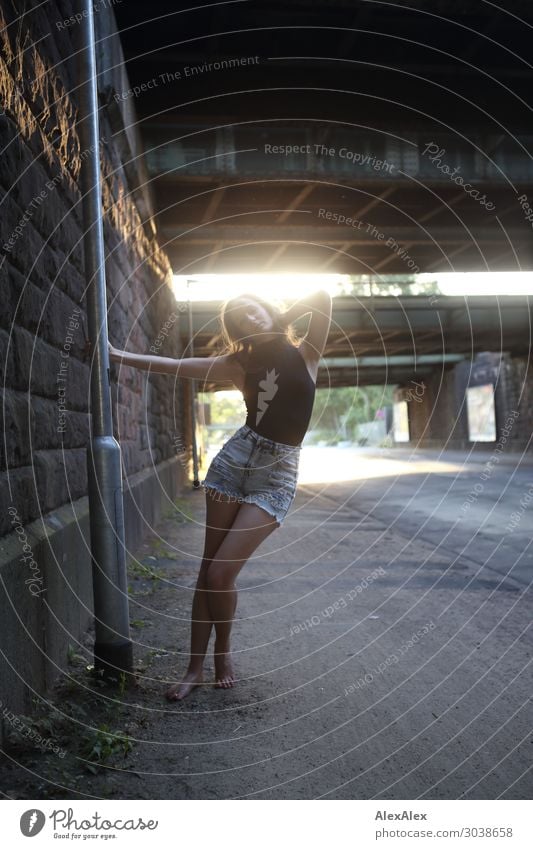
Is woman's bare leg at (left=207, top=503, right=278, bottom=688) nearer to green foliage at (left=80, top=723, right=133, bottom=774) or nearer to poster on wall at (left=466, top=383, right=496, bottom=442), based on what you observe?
green foliage at (left=80, top=723, right=133, bottom=774)

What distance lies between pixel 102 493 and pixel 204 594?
65 cm

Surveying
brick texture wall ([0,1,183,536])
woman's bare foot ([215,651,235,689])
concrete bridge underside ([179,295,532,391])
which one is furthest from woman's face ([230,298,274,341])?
concrete bridge underside ([179,295,532,391])

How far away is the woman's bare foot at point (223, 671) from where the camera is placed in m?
3.68

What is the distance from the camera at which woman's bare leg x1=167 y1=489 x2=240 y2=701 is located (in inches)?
139

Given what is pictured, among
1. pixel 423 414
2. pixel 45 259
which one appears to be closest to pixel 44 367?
pixel 45 259

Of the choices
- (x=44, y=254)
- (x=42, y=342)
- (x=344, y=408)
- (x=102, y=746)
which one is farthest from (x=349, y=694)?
(x=344, y=408)

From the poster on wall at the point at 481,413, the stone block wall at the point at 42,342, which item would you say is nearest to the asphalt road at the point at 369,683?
the stone block wall at the point at 42,342

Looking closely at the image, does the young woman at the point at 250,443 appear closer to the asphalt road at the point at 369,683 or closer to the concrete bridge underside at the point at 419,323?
the asphalt road at the point at 369,683

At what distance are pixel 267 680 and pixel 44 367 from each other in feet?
6.02

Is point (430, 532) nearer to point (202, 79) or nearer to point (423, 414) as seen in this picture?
point (202, 79)

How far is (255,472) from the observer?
3479 millimetres

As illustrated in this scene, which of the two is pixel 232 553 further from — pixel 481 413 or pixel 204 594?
pixel 481 413

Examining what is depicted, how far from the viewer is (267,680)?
3.79m

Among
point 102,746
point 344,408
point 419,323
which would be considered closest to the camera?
point 102,746
